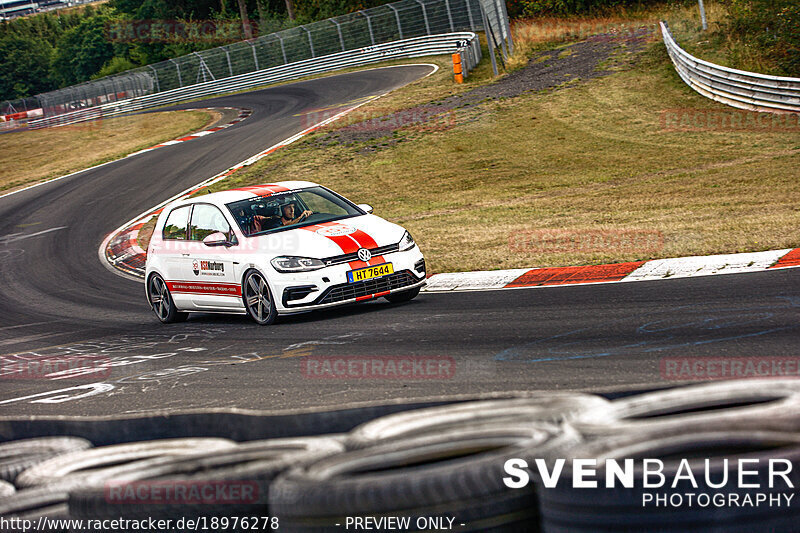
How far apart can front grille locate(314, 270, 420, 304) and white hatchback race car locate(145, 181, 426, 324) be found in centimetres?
1

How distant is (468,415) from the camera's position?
380 cm

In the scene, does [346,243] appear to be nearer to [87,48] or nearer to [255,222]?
[255,222]

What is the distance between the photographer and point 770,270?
862 centimetres

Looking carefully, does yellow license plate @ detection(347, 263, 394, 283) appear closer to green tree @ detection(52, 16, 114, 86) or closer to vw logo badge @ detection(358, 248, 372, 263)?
vw logo badge @ detection(358, 248, 372, 263)

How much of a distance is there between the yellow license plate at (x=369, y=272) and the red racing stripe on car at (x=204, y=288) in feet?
4.74

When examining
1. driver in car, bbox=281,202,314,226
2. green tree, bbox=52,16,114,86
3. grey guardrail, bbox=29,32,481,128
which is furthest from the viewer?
green tree, bbox=52,16,114,86

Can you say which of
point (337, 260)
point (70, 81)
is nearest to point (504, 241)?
point (337, 260)

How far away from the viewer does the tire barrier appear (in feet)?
9.08

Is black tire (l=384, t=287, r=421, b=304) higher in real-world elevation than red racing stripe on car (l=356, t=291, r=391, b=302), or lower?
lower

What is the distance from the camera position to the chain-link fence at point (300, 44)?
4638 centimetres

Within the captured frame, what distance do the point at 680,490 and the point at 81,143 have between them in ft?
133

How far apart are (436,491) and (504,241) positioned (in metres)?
10.4

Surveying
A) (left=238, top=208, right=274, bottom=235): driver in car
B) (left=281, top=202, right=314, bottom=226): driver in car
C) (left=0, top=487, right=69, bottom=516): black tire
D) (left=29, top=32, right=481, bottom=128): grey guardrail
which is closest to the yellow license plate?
(left=281, top=202, right=314, bottom=226): driver in car

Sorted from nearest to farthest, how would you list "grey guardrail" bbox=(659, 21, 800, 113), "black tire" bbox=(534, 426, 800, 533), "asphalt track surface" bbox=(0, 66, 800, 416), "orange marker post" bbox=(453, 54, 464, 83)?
"black tire" bbox=(534, 426, 800, 533)
"asphalt track surface" bbox=(0, 66, 800, 416)
"grey guardrail" bbox=(659, 21, 800, 113)
"orange marker post" bbox=(453, 54, 464, 83)
